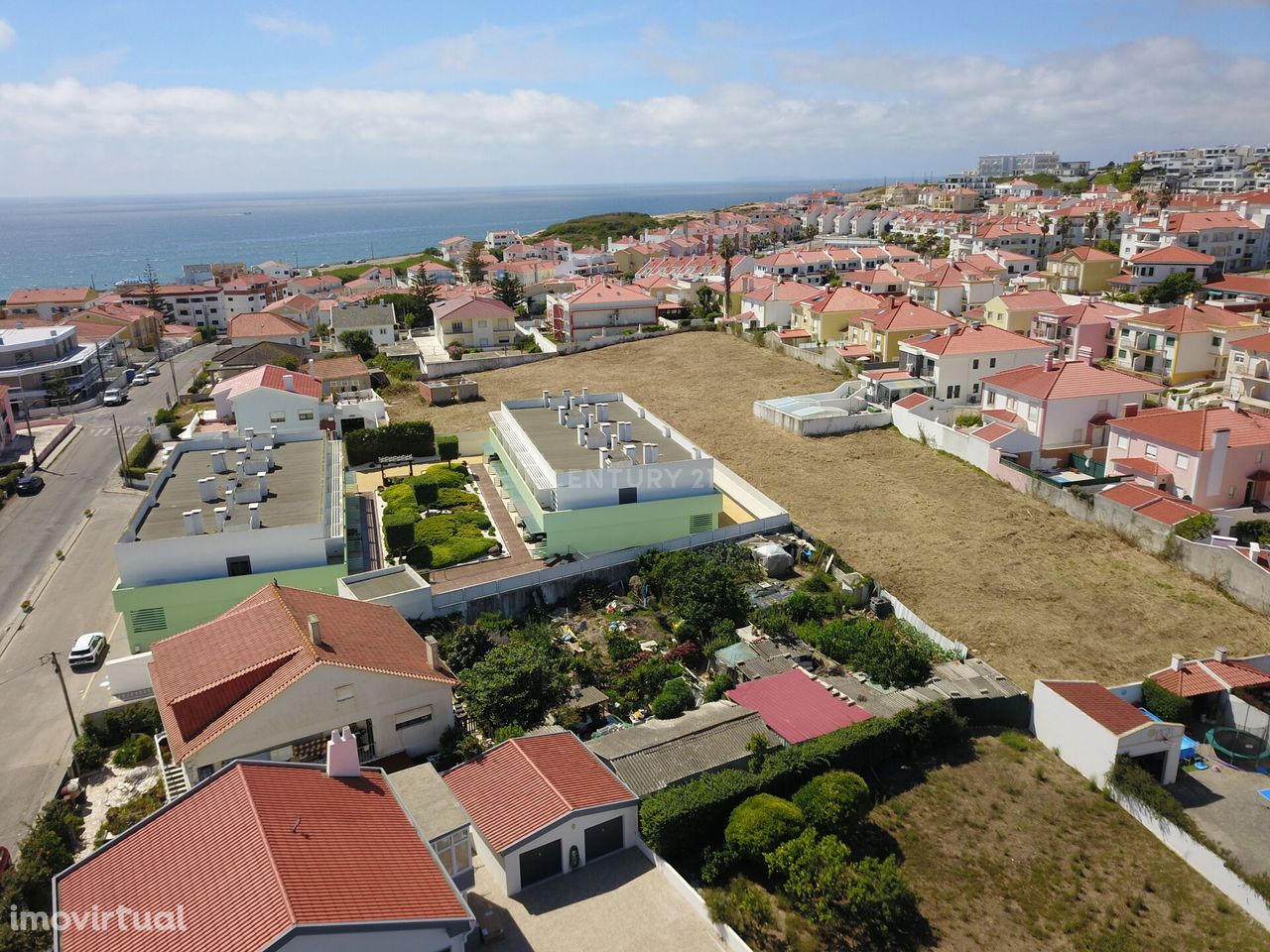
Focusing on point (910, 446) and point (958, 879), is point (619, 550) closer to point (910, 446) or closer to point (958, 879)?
point (958, 879)

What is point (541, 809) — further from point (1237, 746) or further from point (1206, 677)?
point (1206, 677)

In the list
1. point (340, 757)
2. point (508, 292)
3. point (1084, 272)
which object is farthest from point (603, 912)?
point (1084, 272)

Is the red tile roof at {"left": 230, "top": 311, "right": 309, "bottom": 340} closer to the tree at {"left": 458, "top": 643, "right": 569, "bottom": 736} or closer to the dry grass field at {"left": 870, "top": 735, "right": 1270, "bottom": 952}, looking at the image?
the tree at {"left": 458, "top": 643, "right": 569, "bottom": 736}

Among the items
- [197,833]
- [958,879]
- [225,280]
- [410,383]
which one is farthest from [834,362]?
[225,280]

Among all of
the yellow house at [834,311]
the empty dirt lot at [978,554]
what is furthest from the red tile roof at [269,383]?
the yellow house at [834,311]

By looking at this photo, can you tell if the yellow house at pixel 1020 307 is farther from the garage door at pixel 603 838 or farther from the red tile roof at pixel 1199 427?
the garage door at pixel 603 838

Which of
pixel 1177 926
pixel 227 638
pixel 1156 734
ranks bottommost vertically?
pixel 1177 926

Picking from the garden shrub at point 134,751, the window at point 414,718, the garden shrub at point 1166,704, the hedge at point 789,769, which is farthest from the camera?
the garden shrub at point 1166,704
